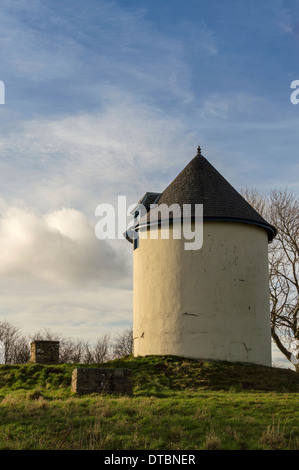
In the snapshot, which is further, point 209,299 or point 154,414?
point 209,299

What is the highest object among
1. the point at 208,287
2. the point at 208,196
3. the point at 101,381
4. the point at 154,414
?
the point at 208,196

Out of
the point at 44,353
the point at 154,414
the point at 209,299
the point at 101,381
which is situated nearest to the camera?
the point at 154,414

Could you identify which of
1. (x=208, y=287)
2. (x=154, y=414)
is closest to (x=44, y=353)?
(x=208, y=287)

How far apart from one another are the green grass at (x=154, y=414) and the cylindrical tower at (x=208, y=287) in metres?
2.51

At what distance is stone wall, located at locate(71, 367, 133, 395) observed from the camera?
63.3 feet

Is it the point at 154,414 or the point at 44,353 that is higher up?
the point at 44,353

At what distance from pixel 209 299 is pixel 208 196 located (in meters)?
4.67

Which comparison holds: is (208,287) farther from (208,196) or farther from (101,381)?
(101,381)

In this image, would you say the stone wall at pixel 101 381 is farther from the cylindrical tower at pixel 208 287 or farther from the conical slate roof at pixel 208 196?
the conical slate roof at pixel 208 196

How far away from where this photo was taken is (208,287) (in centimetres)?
2594

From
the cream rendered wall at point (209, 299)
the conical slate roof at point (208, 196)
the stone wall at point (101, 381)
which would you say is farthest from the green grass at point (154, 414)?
the conical slate roof at point (208, 196)

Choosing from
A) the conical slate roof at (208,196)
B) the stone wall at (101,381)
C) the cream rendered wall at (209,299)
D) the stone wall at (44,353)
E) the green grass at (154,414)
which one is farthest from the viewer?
the conical slate roof at (208,196)

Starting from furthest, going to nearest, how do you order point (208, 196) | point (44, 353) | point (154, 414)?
1. point (208, 196)
2. point (44, 353)
3. point (154, 414)

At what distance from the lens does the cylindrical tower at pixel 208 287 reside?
84.5 ft
